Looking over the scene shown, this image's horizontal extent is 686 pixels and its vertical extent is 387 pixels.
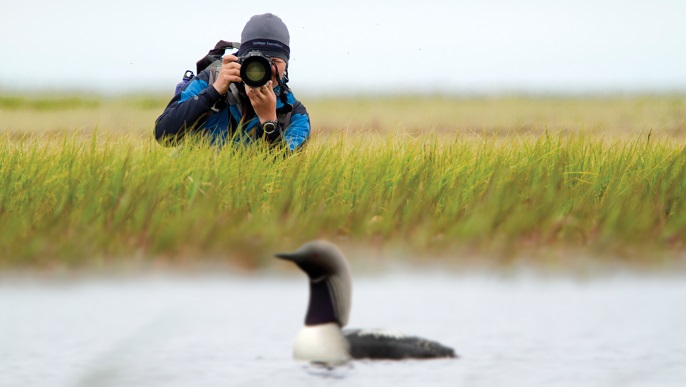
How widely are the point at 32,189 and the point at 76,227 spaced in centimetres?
77

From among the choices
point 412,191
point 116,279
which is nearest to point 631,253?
point 412,191

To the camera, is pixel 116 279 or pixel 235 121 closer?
pixel 116 279

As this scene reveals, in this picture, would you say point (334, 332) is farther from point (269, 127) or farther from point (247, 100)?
point (247, 100)

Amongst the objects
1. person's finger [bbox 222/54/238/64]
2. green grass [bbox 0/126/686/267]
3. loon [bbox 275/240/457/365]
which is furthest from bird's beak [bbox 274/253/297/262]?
person's finger [bbox 222/54/238/64]

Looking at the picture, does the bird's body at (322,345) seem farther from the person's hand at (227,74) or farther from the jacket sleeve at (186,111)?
the person's hand at (227,74)

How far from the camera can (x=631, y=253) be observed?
502 cm

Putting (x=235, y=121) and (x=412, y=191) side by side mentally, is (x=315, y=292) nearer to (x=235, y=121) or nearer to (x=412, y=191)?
(x=412, y=191)

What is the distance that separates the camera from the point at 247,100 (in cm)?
666

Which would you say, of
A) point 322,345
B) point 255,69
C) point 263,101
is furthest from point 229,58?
point 322,345

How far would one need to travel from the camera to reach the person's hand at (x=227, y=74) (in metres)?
6.37

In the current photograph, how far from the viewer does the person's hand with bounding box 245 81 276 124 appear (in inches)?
250

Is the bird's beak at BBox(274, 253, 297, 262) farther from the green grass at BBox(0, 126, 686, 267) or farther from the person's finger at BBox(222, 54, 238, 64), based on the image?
the person's finger at BBox(222, 54, 238, 64)

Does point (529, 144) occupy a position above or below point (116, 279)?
above

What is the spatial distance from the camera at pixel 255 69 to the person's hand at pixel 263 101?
0.05 meters
